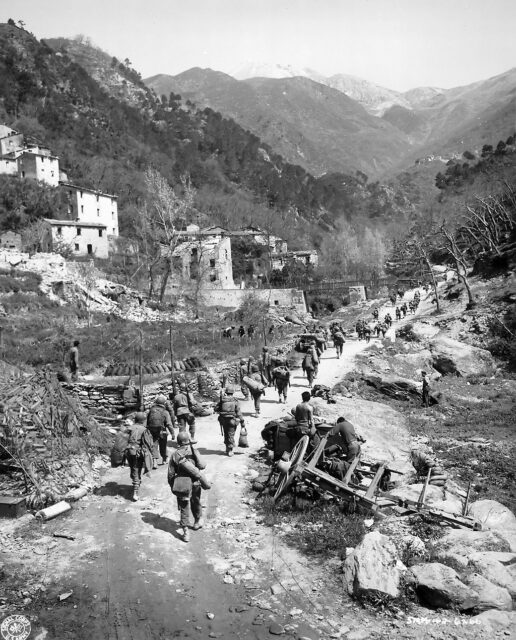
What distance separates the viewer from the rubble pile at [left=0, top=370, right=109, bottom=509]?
381 inches

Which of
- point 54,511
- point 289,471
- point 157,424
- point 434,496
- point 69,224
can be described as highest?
point 69,224

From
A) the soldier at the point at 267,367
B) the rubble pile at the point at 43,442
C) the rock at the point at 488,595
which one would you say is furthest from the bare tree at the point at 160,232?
the rock at the point at 488,595

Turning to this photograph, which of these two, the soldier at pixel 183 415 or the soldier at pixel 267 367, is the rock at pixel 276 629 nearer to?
the soldier at pixel 183 415

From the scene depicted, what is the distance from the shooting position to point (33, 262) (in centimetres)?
Result: 4431

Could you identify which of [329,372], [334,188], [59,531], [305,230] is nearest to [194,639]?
[59,531]

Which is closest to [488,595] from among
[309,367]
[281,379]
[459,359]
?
[281,379]

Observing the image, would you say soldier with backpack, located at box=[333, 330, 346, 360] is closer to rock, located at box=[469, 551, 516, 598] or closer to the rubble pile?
the rubble pile

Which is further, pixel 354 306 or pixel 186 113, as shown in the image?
pixel 186 113

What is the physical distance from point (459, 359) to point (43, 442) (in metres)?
18.8

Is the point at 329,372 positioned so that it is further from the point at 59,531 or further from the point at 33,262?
the point at 33,262

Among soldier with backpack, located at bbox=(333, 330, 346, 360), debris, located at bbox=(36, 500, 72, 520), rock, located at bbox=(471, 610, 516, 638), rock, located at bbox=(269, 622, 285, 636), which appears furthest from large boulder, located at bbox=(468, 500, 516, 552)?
soldier with backpack, located at bbox=(333, 330, 346, 360)

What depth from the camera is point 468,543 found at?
7.70m

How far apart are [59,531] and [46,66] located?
376ft

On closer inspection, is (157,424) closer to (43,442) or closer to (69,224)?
(43,442)
